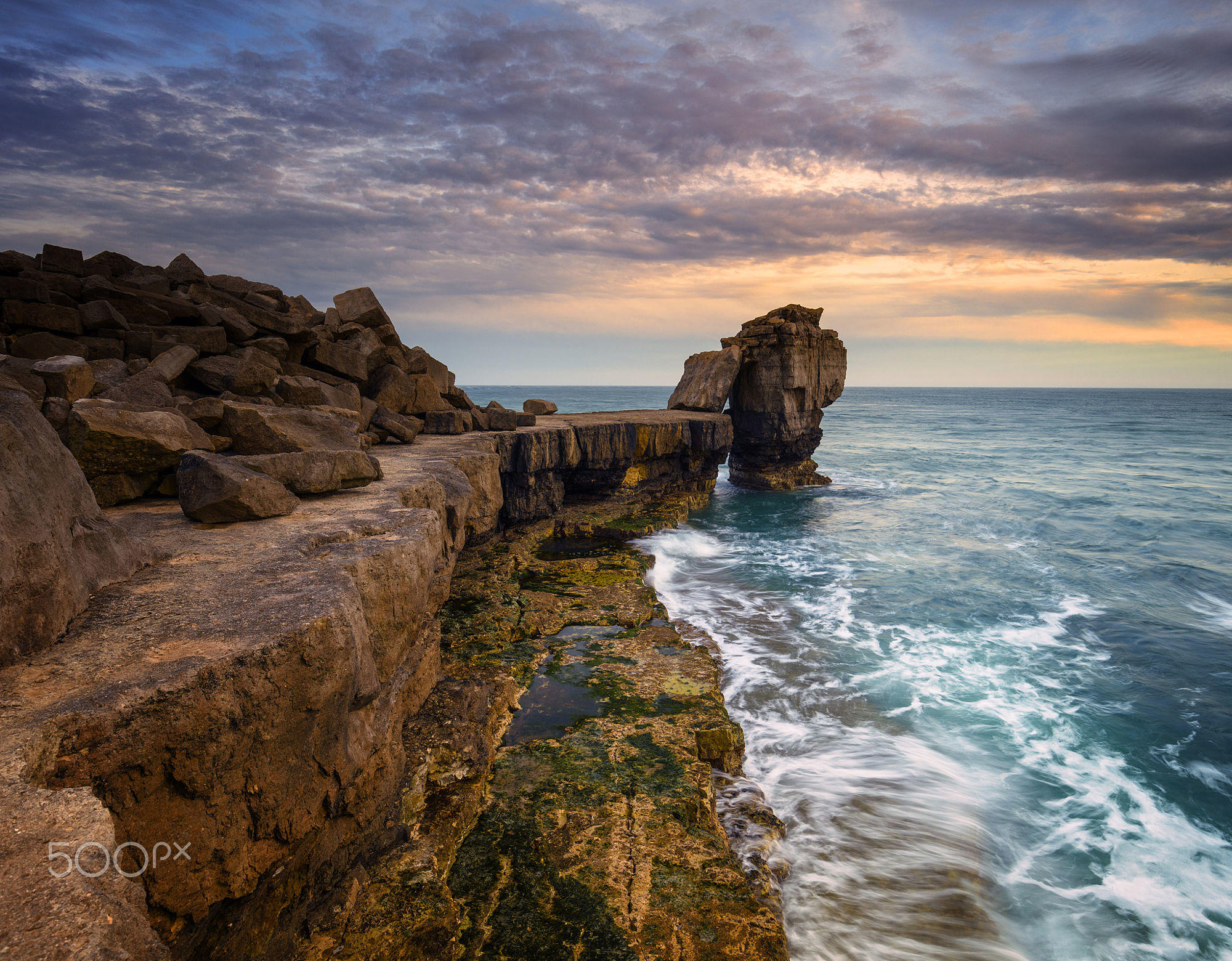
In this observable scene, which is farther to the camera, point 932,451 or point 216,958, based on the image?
point 932,451

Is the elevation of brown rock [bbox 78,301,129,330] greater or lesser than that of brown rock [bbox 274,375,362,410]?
greater

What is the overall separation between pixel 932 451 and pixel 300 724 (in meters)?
50.0

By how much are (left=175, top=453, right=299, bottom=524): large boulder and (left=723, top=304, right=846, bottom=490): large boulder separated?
73.3ft

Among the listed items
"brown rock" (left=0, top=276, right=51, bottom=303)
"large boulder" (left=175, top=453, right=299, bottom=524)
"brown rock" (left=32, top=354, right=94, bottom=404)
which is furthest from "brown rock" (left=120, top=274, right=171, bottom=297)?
"large boulder" (left=175, top=453, right=299, bottom=524)

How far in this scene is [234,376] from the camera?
773 centimetres

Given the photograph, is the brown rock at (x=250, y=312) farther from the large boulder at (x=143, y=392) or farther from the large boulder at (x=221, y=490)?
the large boulder at (x=221, y=490)

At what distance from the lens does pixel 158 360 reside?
24.0 feet

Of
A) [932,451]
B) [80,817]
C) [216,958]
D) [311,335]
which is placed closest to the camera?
[80,817]

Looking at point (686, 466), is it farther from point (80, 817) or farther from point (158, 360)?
point (80, 817)

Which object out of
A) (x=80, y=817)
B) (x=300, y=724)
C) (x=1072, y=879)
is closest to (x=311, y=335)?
(x=300, y=724)

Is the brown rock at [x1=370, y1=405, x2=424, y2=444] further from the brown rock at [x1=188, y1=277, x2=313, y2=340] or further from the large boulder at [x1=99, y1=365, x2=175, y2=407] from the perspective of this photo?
the large boulder at [x1=99, y1=365, x2=175, y2=407]

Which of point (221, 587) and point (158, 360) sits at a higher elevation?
point (158, 360)

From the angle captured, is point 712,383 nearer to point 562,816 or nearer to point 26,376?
point 562,816

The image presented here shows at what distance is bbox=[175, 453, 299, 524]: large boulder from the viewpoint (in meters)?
4.69
